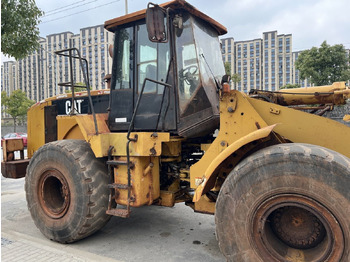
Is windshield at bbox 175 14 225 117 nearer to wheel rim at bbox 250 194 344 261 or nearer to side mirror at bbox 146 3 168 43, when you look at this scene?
side mirror at bbox 146 3 168 43

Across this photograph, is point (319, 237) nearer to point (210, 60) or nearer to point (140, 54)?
point (210, 60)

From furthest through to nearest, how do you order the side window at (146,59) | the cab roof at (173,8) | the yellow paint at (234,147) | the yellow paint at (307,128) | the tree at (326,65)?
the tree at (326,65) → the side window at (146,59) → the cab roof at (173,8) → the yellow paint at (307,128) → the yellow paint at (234,147)

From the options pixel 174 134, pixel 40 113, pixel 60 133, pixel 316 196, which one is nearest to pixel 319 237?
pixel 316 196

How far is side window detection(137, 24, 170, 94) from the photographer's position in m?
3.52

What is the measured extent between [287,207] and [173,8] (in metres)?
2.57

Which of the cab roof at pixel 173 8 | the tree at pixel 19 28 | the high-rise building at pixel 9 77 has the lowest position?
the cab roof at pixel 173 8

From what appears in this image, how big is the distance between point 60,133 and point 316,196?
3.91 meters

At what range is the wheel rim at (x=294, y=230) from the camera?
227 centimetres

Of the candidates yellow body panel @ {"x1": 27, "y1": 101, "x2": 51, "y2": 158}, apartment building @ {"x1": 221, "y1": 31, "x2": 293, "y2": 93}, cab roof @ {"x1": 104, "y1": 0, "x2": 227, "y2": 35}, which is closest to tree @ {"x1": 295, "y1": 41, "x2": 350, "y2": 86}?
cab roof @ {"x1": 104, "y1": 0, "x2": 227, "y2": 35}

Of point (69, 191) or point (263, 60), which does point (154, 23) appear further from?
point (263, 60)

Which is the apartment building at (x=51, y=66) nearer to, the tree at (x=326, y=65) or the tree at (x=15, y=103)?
the tree at (x=15, y=103)

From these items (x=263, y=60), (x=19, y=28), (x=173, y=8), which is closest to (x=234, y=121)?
(x=173, y=8)

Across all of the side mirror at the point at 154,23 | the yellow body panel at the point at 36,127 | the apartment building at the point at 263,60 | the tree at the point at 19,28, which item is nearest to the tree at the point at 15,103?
the tree at the point at 19,28

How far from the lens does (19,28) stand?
23.9ft
